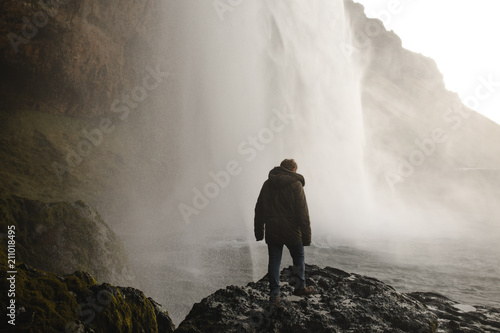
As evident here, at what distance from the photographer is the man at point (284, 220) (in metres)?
4.27

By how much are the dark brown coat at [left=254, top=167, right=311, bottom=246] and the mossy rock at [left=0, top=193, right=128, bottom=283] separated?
5890mm

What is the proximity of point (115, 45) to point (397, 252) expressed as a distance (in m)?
19.1

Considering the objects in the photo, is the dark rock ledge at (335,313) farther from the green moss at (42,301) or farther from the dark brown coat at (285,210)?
the green moss at (42,301)

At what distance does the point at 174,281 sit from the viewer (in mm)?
10039

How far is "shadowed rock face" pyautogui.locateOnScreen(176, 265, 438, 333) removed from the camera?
3.80 meters

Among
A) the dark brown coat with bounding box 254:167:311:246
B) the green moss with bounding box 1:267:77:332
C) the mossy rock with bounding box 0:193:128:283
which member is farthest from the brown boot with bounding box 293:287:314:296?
the mossy rock with bounding box 0:193:128:283

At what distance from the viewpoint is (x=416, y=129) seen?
7956cm

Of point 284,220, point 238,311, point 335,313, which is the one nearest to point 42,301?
point 238,311

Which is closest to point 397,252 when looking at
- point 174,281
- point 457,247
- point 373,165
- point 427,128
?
point 457,247

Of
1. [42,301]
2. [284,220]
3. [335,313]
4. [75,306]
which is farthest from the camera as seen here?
[284,220]

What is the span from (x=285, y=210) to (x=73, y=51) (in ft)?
51.8

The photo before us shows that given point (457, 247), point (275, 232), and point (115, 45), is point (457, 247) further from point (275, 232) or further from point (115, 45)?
point (115, 45)

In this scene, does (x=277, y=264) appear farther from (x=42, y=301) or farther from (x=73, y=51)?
(x=73, y=51)

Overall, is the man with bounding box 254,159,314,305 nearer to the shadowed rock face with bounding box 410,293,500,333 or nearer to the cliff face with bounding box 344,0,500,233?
the shadowed rock face with bounding box 410,293,500,333
